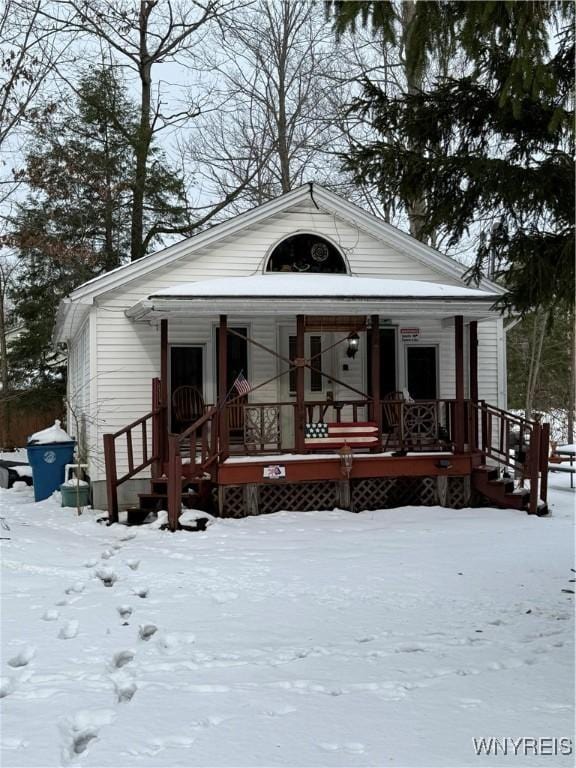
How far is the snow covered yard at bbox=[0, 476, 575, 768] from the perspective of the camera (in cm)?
383

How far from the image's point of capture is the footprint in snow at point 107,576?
732 centimetres

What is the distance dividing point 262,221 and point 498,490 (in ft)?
20.0

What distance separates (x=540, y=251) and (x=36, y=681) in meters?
4.52

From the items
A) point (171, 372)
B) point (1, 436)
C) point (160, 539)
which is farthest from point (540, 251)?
point (1, 436)

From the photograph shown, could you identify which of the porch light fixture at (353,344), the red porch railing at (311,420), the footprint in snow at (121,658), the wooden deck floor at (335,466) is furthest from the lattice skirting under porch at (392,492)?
the footprint in snow at (121,658)

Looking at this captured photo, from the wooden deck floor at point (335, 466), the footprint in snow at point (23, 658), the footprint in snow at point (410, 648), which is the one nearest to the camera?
the footprint in snow at point (23, 658)

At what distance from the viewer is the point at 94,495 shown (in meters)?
12.8

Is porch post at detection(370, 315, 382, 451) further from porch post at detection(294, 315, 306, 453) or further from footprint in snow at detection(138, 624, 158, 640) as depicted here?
footprint in snow at detection(138, 624, 158, 640)

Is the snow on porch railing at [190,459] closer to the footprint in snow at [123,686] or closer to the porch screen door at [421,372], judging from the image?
the porch screen door at [421,372]

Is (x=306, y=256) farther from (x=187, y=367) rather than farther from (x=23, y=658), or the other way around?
(x=23, y=658)

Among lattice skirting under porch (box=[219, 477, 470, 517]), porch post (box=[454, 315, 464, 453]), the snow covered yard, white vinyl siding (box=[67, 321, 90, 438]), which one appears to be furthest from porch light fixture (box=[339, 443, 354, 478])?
white vinyl siding (box=[67, 321, 90, 438])

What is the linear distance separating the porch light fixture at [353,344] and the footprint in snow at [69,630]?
8210 mm

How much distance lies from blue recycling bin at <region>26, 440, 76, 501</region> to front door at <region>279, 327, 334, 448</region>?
3.99 meters

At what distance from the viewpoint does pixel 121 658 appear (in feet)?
16.7
